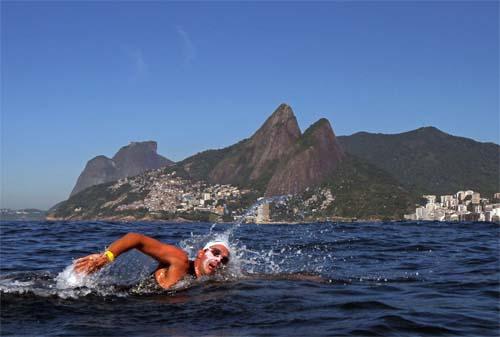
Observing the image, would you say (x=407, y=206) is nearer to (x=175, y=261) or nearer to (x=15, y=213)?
(x=15, y=213)

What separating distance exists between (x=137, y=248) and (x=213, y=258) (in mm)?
1492

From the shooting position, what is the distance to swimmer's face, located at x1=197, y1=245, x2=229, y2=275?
9695 millimetres

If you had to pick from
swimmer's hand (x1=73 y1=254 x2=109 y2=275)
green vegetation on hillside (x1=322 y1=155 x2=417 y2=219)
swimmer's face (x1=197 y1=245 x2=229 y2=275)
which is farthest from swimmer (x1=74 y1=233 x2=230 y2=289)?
green vegetation on hillside (x1=322 y1=155 x2=417 y2=219)

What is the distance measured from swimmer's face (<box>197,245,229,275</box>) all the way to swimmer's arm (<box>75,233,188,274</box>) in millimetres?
362

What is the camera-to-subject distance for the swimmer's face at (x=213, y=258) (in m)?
9.70

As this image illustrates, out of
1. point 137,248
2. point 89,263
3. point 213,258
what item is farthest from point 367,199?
point 89,263

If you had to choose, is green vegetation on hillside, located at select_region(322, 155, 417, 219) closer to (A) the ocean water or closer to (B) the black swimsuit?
(A) the ocean water

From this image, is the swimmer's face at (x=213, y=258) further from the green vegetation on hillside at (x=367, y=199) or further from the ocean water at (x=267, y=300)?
the green vegetation on hillside at (x=367, y=199)

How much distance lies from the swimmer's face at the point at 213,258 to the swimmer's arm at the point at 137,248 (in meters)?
0.36

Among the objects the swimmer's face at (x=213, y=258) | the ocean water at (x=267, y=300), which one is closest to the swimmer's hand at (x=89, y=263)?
the ocean water at (x=267, y=300)

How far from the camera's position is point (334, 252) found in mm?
16281

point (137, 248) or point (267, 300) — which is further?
Answer: point (137, 248)

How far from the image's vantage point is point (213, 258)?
9.69m

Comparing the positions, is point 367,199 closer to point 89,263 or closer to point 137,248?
point 137,248
